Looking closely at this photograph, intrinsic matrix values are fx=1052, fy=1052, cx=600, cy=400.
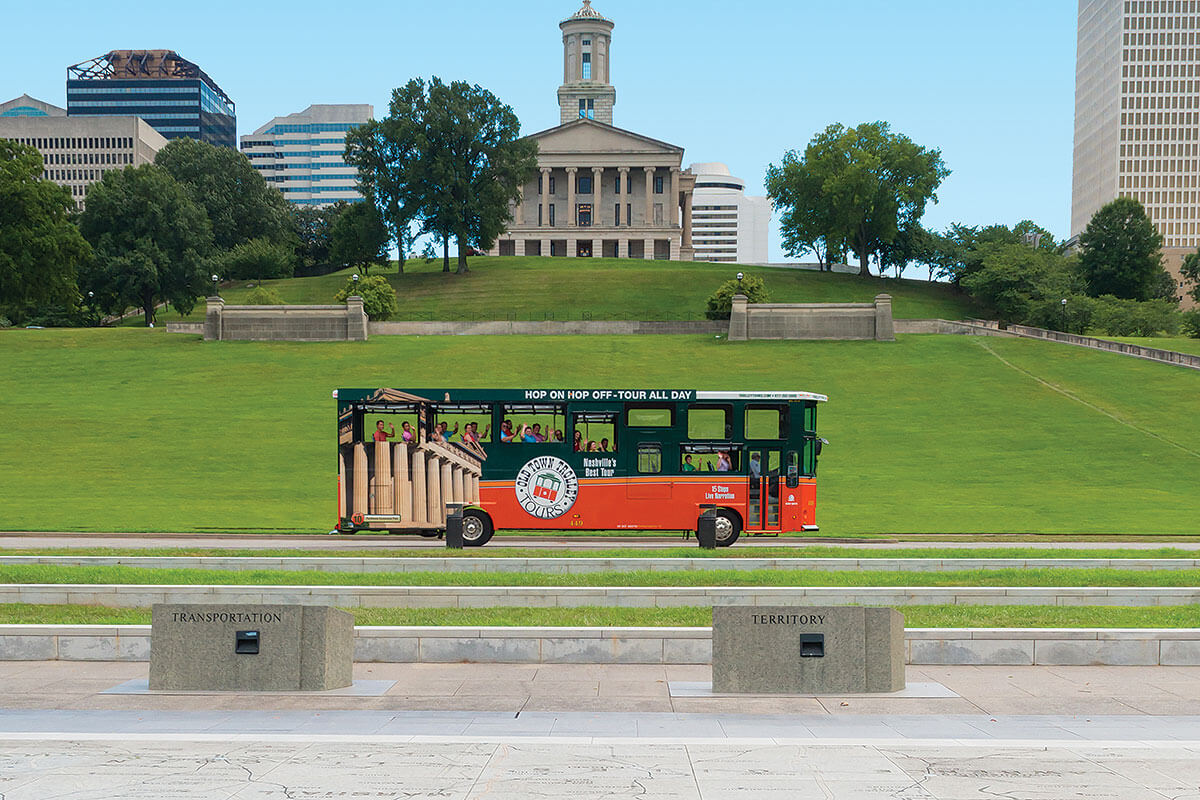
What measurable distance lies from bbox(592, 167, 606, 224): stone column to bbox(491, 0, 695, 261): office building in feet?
0.44

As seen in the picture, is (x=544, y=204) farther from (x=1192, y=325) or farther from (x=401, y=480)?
(x=401, y=480)

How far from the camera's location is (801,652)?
12.9m

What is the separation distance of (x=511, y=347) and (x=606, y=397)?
122 ft

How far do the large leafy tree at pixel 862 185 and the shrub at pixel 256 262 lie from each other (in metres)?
55.5

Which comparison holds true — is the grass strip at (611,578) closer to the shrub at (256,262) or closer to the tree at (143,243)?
the tree at (143,243)

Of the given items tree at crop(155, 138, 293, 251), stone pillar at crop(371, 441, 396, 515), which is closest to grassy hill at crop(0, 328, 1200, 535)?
stone pillar at crop(371, 441, 396, 515)

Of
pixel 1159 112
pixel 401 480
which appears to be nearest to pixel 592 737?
pixel 401 480

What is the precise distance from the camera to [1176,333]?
283 feet

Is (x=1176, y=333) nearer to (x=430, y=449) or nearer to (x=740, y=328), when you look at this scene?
(x=740, y=328)

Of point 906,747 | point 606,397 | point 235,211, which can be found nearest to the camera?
point 906,747

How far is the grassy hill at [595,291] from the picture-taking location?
8919 cm

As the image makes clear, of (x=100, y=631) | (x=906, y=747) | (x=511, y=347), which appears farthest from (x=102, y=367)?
(x=906, y=747)

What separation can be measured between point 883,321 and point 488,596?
52.7 meters

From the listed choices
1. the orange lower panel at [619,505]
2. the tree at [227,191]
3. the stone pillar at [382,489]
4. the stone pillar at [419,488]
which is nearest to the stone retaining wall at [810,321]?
the orange lower panel at [619,505]
